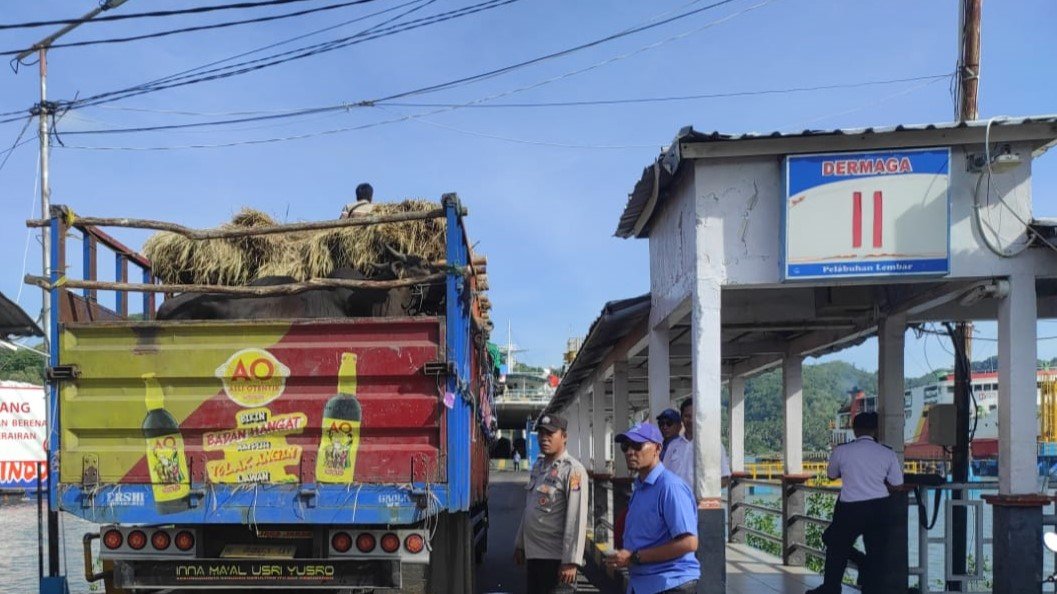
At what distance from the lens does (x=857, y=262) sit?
6934 millimetres

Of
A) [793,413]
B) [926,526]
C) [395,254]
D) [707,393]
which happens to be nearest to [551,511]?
[707,393]

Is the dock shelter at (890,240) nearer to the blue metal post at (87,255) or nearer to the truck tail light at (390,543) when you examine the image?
the truck tail light at (390,543)

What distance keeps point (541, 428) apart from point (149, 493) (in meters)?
2.41

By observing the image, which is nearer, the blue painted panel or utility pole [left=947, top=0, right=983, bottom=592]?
the blue painted panel

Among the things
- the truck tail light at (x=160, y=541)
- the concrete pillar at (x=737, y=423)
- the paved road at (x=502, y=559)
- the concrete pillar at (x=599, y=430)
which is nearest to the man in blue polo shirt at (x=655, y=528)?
the truck tail light at (x=160, y=541)

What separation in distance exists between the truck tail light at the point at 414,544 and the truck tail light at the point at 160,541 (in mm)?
1480

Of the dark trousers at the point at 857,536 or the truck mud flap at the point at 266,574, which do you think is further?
the dark trousers at the point at 857,536

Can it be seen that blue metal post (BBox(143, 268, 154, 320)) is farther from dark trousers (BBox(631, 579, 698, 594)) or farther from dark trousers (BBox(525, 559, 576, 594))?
dark trousers (BBox(631, 579, 698, 594))

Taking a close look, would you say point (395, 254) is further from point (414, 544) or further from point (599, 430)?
point (599, 430)

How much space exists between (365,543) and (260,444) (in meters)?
0.89

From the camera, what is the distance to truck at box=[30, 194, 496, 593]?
18.5ft

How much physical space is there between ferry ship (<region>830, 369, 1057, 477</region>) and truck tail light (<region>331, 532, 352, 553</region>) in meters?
5.00

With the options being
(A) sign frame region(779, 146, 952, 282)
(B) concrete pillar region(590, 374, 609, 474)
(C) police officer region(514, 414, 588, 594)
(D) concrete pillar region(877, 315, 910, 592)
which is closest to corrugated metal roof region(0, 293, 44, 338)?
(C) police officer region(514, 414, 588, 594)

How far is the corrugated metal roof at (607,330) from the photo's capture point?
10.1 meters
